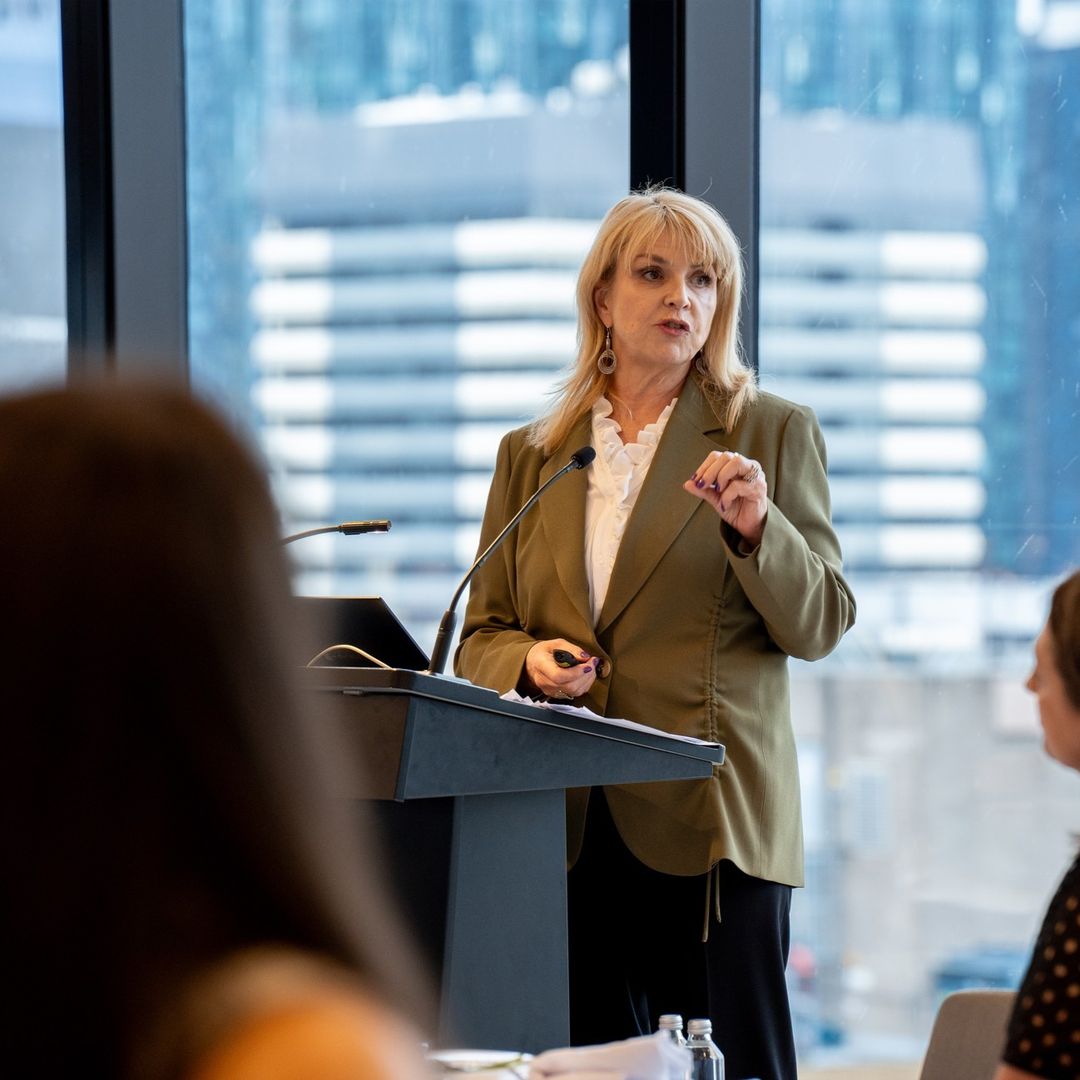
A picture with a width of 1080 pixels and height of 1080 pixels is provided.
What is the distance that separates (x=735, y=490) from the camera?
2.40 meters

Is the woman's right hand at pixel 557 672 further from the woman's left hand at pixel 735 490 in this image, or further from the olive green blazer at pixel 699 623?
the woman's left hand at pixel 735 490

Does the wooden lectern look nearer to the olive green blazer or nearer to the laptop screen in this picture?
the laptop screen

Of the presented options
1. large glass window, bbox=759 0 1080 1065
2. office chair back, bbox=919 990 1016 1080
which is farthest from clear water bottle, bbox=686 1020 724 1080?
large glass window, bbox=759 0 1080 1065

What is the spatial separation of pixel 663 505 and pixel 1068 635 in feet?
3.51

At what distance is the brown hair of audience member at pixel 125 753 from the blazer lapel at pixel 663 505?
6.51 feet

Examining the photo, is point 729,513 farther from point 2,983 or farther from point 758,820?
point 2,983

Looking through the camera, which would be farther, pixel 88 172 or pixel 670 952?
pixel 88 172

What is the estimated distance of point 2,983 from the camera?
25.0 inches

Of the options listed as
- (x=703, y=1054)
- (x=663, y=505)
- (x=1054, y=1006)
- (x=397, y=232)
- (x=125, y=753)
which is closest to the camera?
(x=125, y=753)

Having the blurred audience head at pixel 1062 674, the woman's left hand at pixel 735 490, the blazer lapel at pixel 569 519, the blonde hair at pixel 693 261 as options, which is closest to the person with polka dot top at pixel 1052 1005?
the blurred audience head at pixel 1062 674

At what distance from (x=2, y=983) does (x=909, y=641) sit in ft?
9.90

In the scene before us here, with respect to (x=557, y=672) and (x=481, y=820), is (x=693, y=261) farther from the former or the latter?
(x=481, y=820)

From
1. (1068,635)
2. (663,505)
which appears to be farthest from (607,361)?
(1068,635)

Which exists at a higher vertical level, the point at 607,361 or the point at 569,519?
the point at 607,361
